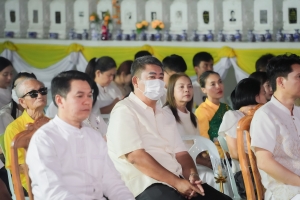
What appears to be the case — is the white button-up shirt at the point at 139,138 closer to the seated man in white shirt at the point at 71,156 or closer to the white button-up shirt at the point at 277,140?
the seated man in white shirt at the point at 71,156

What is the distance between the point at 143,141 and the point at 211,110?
1.57 metres

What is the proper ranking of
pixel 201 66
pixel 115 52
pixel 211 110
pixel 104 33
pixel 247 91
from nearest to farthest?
pixel 247 91 < pixel 211 110 < pixel 201 66 < pixel 115 52 < pixel 104 33

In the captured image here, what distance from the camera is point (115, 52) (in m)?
8.02

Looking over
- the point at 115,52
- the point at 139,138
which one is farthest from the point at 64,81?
the point at 115,52

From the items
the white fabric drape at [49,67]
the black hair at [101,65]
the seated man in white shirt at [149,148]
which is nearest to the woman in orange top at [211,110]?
the black hair at [101,65]

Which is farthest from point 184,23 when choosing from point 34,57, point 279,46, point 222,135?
point 222,135

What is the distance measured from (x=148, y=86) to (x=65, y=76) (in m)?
0.67

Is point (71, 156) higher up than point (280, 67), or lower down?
lower down

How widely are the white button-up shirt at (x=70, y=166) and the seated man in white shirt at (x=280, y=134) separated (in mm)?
737

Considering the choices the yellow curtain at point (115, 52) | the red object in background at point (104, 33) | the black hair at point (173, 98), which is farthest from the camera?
the red object in background at point (104, 33)

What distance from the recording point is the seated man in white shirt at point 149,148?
3234mm

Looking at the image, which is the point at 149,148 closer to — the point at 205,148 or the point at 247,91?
the point at 205,148

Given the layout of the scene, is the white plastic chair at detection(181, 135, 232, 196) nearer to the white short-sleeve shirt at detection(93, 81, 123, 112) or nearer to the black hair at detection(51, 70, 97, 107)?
the black hair at detection(51, 70, 97, 107)

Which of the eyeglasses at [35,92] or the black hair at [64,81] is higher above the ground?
the black hair at [64,81]
